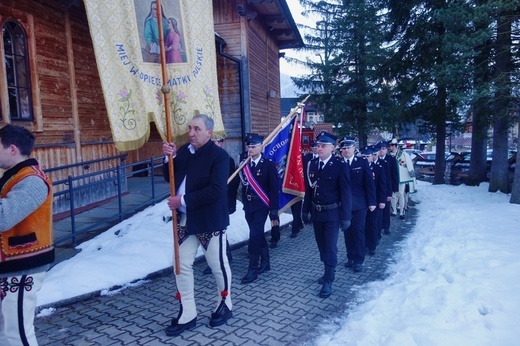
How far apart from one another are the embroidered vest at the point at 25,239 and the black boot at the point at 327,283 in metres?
3.34

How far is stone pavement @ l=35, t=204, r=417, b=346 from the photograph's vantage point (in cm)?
383

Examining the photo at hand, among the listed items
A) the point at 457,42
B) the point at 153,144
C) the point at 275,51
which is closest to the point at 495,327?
the point at 457,42

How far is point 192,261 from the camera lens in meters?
3.86

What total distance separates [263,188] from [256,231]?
65cm

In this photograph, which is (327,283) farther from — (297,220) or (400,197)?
(400,197)

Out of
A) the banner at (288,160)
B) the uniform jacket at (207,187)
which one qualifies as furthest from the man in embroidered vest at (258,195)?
the uniform jacket at (207,187)

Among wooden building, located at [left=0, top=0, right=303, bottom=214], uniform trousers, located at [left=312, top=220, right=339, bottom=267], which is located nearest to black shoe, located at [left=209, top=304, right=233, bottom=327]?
uniform trousers, located at [left=312, top=220, right=339, bottom=267]

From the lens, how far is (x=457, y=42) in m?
10.8

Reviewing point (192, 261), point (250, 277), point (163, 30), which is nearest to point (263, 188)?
point (250, 277)

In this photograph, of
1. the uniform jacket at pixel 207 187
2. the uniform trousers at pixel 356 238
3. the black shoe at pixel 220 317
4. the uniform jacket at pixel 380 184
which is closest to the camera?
the uniform jacket at pixel 207 187

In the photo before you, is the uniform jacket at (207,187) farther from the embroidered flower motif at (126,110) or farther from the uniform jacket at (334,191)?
the uniform jacket at (334,191)

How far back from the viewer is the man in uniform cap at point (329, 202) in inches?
200

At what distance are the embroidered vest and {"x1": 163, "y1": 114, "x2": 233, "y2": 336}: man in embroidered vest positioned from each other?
115 cm

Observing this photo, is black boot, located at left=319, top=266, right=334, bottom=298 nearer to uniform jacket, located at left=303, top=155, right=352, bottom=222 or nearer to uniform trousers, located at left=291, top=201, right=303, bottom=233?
uniform jacket, located at left=303, top=155, right=352, bottom=222
